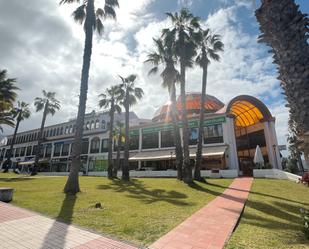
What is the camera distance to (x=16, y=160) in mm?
65938

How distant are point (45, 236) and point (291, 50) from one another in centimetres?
823

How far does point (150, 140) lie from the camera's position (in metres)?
37.5

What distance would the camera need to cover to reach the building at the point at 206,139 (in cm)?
3023

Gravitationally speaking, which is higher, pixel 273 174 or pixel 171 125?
pixel 171 125

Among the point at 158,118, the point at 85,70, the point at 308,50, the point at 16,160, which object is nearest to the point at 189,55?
the point at 85,70

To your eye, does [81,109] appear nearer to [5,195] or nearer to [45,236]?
[5,195]

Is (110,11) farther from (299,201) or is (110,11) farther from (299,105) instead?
(299,201)

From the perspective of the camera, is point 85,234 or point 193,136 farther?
point 193,136

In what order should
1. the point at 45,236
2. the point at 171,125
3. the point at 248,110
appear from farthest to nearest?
the point at 171,125 → the point at 248,110 → the point at 45,236

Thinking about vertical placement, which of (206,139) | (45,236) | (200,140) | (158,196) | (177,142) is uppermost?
(206,139)

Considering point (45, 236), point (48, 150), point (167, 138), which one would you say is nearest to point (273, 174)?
point (167, 138)

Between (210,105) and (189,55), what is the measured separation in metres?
19.3

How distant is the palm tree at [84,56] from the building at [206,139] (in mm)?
18104

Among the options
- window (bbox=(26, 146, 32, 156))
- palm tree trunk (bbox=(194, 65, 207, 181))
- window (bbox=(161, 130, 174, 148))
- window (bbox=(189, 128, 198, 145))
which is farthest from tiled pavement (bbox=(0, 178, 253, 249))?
window (bbox=(26, 146, 32, 156))
